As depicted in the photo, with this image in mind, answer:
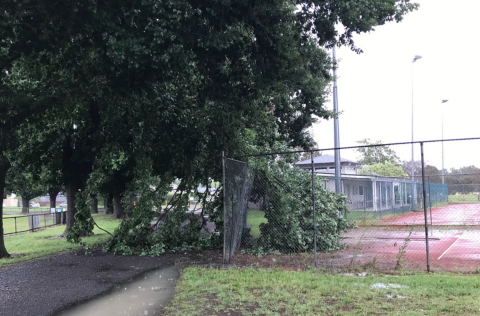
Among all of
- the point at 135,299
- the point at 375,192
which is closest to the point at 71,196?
the point at 135,299

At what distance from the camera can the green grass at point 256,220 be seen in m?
11.4

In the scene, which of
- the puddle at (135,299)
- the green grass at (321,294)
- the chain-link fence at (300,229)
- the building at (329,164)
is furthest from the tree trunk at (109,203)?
the building at (329,164)

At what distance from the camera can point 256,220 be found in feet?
39.3

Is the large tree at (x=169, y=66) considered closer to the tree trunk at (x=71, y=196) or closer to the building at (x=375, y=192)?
the tree trunk at (x=71, y=196)

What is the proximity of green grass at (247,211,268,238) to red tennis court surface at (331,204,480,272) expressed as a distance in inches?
90.4

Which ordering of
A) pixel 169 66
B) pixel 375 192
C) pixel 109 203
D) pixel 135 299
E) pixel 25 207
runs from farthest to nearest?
pixel 25 207, pixel 109 203, pixel 375 192, pixel 169 66, pixel 135 299

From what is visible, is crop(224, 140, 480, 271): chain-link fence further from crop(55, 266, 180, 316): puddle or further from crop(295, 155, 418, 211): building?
crop(295, 155, 418, 211): building

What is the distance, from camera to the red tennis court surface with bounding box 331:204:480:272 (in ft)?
29.1

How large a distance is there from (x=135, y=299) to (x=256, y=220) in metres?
5.83

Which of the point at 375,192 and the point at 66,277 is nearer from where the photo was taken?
the point at 66,277

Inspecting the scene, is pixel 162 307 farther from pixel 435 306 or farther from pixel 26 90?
pixel 26 90

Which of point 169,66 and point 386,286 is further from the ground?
point 169,66

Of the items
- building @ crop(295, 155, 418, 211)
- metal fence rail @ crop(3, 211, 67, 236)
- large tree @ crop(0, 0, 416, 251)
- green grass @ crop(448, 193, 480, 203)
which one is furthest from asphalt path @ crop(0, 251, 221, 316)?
metal fence rail @ crop(3, 211, 67, 236)

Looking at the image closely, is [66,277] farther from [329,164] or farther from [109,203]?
[329,164]
